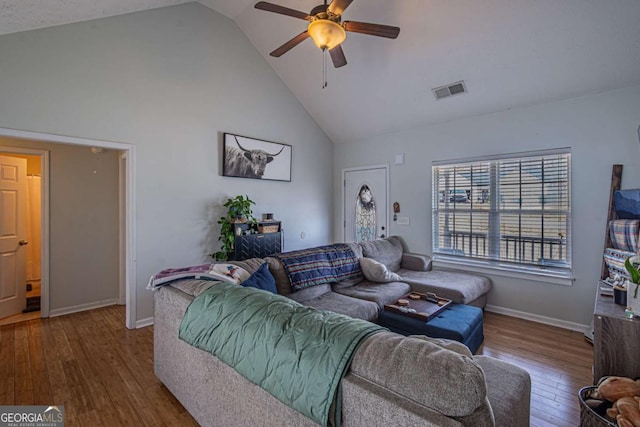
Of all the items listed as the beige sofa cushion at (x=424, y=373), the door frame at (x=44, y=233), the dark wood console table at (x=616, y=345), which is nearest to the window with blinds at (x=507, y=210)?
the dark wood console table at (x=616, y=345)

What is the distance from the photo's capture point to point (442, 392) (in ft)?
2.80

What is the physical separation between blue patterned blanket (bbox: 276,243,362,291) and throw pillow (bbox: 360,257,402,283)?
91 mm

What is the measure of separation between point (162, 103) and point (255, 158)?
137cm

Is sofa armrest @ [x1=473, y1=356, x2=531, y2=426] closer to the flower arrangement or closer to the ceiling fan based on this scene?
the flower arrangement

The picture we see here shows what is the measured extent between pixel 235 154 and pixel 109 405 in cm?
304

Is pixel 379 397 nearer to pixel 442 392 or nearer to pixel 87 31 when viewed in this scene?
pixel 442 392

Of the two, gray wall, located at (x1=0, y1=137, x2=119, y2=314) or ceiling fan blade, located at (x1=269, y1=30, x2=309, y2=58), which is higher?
ceiling fan blade, located at (x1=269, y1=30, x2=309, y2=58)

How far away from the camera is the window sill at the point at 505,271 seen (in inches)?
133

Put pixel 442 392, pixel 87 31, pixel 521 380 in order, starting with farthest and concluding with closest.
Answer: pixel 87 31 → pixel 521 380 → pixel 442 392

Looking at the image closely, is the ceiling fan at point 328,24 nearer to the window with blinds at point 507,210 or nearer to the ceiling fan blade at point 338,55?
the ceiling fan blade at point 338,55

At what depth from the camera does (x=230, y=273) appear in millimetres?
2256

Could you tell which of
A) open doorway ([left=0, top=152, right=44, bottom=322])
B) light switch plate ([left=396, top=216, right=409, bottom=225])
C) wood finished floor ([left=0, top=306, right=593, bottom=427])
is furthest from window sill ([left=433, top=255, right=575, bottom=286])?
open doorway ([left=0, top=152, right=44, bottom=322])

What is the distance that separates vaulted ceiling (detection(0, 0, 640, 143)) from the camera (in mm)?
2625

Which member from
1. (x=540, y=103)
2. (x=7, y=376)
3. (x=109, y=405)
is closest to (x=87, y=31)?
(x=7, y=376)
